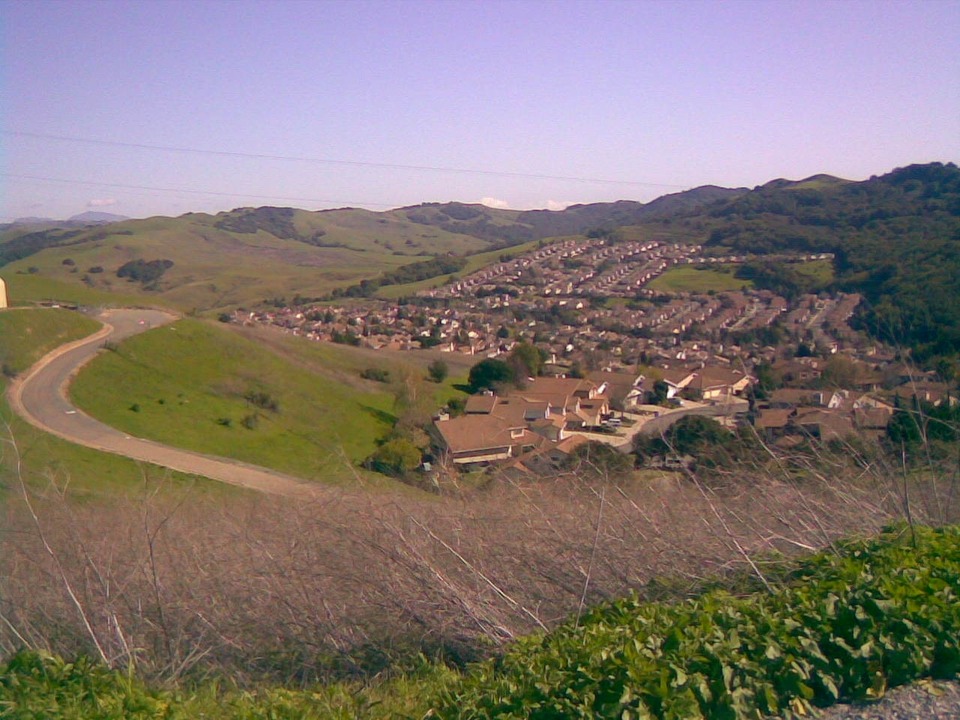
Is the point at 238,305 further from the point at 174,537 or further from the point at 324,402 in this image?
the point at 174,537

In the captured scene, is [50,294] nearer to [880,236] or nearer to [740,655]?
[880,236]

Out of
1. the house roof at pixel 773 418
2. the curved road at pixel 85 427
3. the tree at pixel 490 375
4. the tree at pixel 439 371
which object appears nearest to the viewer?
the house roof at pixel 773 418

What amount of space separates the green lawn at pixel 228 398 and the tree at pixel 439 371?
3.10 ft

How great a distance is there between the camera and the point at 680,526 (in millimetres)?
4570

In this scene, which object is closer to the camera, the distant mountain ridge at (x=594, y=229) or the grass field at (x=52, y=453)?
the grass field at (x=52, y=453)

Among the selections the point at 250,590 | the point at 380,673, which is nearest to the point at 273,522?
the point at 250,590

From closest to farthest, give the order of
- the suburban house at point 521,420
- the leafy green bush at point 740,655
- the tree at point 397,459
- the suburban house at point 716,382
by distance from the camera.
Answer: the leafy green bush at point 740,655
the suburban house at point 521,420
the tree at point 397,459
the suburban house at point 716,382

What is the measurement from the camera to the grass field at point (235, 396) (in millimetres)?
13062

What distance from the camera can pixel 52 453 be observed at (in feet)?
27.1

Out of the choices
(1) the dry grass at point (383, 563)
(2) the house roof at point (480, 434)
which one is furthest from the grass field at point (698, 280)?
(1) the dry grass at point (383, 563)

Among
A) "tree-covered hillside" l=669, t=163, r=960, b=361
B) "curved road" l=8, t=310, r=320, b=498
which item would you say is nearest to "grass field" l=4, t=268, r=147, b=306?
"curved road" l=8, t=310, r=320, b=498

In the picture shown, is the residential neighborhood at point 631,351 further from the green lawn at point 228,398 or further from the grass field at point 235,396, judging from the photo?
the green lawn at point 228,398

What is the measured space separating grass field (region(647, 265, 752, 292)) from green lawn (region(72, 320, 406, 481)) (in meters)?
7.55

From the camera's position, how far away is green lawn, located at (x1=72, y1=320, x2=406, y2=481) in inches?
512
